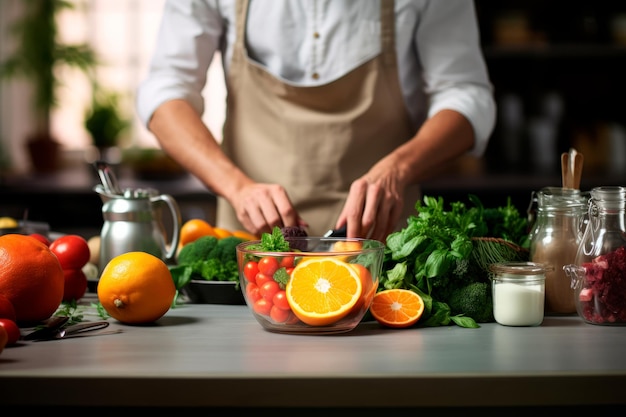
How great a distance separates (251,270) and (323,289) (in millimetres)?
105

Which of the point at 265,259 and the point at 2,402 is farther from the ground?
the point at 265,259

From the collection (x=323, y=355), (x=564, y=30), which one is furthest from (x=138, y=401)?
(x=564, y=30)

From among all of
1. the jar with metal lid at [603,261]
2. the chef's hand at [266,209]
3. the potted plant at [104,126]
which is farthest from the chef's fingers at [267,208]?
the potted plant at [104,126]

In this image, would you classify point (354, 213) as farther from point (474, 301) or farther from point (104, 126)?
point (104, 126)

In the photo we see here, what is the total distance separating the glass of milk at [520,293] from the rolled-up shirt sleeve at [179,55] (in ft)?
3.10

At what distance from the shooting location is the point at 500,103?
4051mm

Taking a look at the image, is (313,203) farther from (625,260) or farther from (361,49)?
(625,260)

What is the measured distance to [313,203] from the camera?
1.98 m

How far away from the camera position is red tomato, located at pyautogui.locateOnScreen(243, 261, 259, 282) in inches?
45.3

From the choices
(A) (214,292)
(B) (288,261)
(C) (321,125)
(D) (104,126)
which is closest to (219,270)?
(A) (214,292)

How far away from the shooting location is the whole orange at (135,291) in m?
1.19

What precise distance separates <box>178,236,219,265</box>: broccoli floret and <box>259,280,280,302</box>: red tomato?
0.28 m

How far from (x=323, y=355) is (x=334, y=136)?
0.99 m

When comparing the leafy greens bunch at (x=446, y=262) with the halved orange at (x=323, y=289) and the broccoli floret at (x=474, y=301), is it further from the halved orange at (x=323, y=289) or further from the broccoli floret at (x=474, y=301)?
the halved orange at (x=323, y=289)
